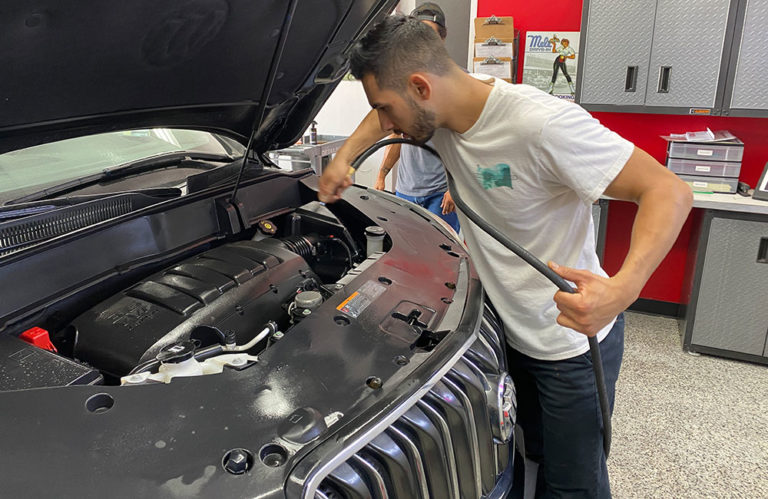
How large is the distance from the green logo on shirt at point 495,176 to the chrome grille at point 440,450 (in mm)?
335

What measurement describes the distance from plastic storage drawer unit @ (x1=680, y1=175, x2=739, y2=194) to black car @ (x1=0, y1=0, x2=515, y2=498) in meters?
1.96

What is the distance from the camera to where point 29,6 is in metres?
0.86

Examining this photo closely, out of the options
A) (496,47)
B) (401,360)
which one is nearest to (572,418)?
(401,360)

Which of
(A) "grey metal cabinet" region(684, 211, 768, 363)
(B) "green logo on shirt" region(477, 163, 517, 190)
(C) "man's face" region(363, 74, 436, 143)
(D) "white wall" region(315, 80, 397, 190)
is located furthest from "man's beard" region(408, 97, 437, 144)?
(D) "white wall" region(315, 80, 397, 190)

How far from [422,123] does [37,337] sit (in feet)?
2.83

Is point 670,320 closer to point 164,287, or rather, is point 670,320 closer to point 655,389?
point 655,389

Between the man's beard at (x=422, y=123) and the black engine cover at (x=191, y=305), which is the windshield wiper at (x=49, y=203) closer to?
the black engine cover at (x=191, y=305)

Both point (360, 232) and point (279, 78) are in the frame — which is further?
point (360, 232)

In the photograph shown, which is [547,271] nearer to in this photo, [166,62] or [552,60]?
[166,62]

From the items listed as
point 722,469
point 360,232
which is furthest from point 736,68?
point 360,232

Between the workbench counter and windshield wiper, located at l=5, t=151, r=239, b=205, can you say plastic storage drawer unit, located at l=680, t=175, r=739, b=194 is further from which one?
windshield wiper, located at l=5, t=151, r=239, b=205

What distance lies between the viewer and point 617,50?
2883mm

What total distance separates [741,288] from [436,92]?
241 cm

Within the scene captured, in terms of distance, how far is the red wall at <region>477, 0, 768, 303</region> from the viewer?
305 cm
